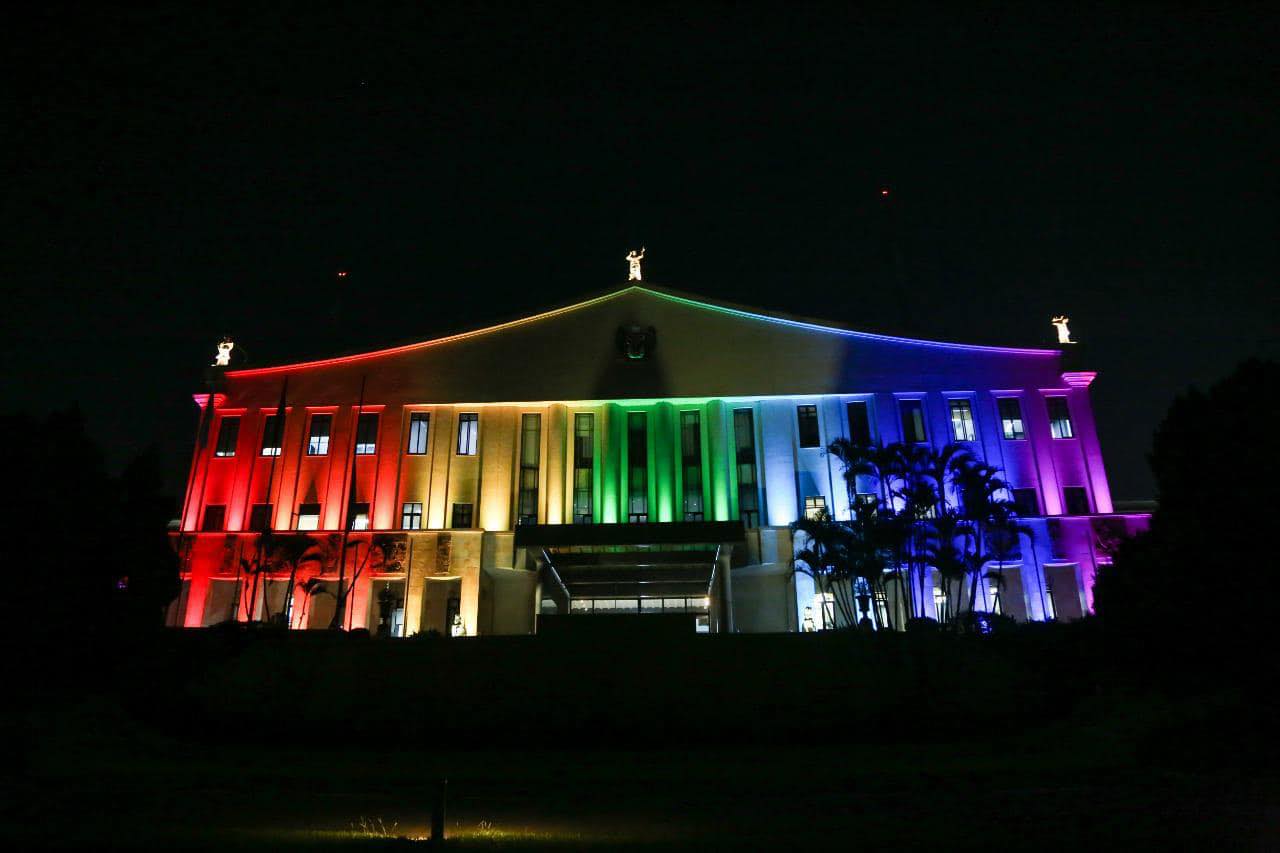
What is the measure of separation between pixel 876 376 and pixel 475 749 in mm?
26616

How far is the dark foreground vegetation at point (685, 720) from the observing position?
30.9 ft

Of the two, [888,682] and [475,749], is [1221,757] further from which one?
[475,749]

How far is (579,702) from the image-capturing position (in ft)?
64.7

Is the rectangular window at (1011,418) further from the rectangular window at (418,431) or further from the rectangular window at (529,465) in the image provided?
the rectangular window at (418,431)

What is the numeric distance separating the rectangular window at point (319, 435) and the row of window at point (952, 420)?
71.6ft

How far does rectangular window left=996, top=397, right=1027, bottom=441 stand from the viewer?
37.6 m

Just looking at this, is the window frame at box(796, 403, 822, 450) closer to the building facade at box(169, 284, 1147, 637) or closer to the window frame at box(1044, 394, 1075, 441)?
the building facade at box(169, 284, 1147, 637)

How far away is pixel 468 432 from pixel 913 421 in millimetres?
20451

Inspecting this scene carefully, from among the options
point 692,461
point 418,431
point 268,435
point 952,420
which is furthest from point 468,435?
point 952,420

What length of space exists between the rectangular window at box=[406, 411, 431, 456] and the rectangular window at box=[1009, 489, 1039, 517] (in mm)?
26276

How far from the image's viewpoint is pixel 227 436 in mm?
39656

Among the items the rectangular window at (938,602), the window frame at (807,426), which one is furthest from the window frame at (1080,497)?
the window frame at (807,426)

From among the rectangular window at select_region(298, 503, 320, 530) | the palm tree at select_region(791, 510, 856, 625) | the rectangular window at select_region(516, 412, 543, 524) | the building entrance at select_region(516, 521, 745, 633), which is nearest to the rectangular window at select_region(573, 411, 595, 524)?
the rectangular window at select_region(516, 412, 543, 524)

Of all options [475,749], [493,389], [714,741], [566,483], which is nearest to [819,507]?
[566,483]
